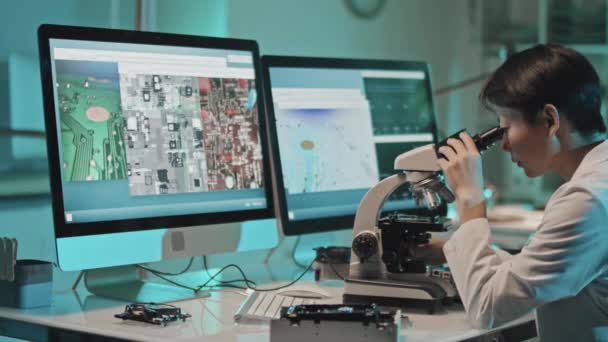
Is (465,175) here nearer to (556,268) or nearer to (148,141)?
(556,268)

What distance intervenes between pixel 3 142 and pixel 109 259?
0.41 metres

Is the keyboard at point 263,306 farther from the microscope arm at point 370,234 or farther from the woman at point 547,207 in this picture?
the woman at point 547,207

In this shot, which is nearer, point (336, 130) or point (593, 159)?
point (593, 159)

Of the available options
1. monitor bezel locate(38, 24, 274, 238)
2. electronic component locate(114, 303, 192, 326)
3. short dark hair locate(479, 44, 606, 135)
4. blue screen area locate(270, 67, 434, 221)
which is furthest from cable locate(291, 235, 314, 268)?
short dark hair locate(479, 44, 606, 135)

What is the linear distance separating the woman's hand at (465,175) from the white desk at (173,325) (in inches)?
8.1

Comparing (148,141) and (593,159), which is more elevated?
(148,141)

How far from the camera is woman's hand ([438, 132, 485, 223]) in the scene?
1.51 metres

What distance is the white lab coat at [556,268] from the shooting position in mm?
1347

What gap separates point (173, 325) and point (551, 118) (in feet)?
2.47

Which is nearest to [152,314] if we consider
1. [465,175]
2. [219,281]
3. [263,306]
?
[263,306]

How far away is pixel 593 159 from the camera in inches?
56.6

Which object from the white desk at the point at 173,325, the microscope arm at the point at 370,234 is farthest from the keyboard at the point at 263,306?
the microscope arm at the point at 370,234

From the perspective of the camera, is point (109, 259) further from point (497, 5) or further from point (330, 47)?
point (497, 5)

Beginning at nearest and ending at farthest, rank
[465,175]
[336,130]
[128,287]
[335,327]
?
1. [335,327]
2. [465,175]
3. [128,287]
4. [336,130]
